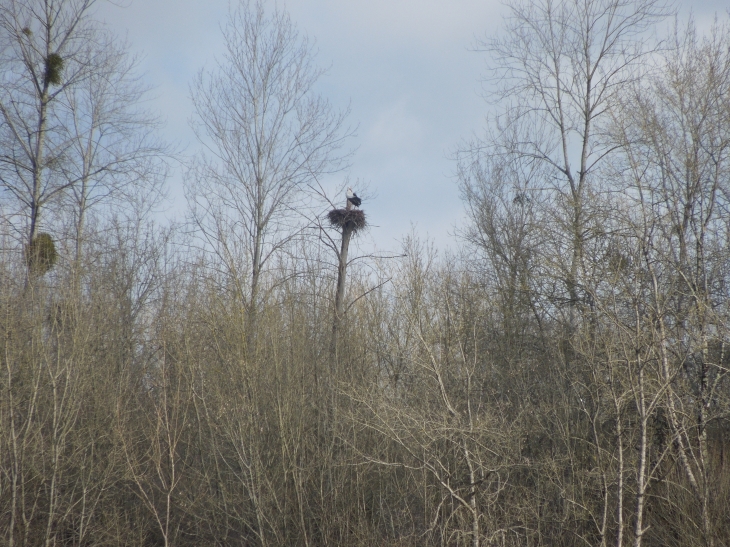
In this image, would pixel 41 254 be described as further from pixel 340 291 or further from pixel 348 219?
pixel 348 219

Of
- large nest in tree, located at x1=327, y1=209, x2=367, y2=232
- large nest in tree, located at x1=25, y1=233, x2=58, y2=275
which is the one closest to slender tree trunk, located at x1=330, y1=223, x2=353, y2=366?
large nest in tree, located at x1=327, y1=209, x2=367, y2=232

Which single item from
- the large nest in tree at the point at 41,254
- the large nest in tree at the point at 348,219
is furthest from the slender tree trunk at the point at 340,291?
the large nest in tree at the point at 41,254

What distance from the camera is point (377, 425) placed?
9.53 metres

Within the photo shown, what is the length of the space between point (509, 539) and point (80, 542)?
700cm

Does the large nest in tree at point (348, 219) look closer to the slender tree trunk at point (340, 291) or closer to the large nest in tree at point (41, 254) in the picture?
the slender tree trunk at point (340, 291)

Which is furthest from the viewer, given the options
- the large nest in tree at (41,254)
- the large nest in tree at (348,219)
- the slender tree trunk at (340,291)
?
the large nest in tree at (348,219)

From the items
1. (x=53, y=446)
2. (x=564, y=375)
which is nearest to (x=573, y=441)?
(x=564, y=375)

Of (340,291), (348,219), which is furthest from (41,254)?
(348,219)

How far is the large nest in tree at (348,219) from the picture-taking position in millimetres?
13516

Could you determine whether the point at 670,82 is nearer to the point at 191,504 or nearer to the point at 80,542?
the point at 191,504

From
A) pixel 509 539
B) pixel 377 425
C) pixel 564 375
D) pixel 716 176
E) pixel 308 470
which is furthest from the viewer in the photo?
pixel 716 176

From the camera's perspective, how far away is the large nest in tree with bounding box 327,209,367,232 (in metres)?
13.5

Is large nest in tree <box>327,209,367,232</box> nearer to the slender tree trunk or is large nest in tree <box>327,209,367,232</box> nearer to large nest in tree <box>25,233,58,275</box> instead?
the slender tree trunk

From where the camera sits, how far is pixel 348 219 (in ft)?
44.4
